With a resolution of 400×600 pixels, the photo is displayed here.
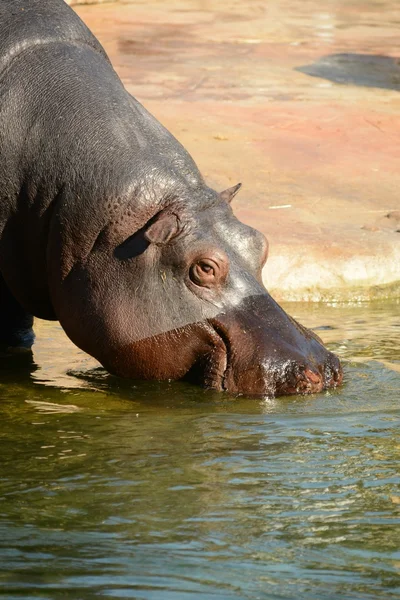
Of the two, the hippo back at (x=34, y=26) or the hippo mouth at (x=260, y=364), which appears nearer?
the hippo mouth at (x=260, y=364)

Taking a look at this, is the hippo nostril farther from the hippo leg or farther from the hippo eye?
the hippo leg

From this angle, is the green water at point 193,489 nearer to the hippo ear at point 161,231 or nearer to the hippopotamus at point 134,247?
the hippopotamus at point 134,247

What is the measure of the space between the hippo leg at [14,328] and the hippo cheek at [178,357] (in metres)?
1.31

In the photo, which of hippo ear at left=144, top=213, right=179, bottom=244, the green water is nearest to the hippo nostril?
the green water

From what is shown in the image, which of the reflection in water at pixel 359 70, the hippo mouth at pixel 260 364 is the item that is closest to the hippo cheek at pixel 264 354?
the hippo mouth at pixel 260 364

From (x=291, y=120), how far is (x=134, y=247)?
6.82 meters

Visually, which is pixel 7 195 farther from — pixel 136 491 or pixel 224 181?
pixel 224 181

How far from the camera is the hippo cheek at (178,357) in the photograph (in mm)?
5410

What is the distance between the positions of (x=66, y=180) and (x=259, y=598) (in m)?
2.64

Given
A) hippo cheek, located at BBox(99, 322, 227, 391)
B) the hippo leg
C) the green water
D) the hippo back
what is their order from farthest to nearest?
the hippo leg
the hippo back
hippo cheek, located at BBox(99, 322, 227, 391)
the green water

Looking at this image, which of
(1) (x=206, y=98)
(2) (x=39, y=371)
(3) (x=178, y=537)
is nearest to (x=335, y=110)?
(1) (x=206, y=98)

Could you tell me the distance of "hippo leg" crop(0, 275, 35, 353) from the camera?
6.70m

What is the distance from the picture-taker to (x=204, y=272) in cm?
538

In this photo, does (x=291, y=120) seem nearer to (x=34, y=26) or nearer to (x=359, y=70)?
(x=359, y=70)
